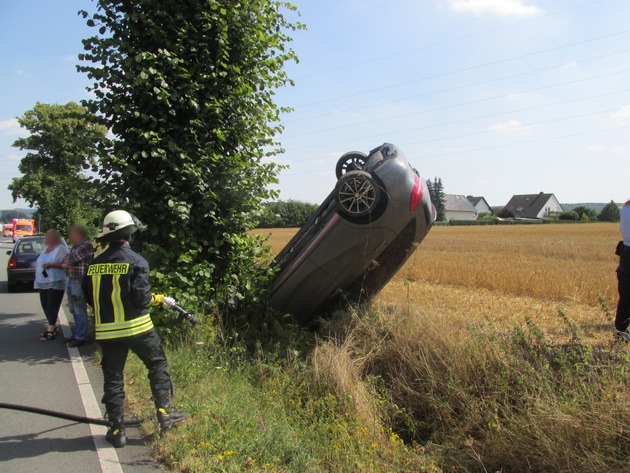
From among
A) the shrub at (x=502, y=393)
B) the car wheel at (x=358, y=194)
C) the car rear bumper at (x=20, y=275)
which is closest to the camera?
the shrub at (x=502, y=393)

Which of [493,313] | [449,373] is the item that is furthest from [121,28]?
[493,313]

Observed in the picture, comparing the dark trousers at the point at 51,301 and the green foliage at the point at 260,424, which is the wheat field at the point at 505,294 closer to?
the green foliage at the point at 260,424

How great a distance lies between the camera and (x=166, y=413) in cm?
396

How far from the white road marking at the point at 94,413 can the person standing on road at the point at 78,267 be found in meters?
0.28

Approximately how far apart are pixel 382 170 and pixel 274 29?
9.98ft

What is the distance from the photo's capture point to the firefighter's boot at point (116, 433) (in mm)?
3898

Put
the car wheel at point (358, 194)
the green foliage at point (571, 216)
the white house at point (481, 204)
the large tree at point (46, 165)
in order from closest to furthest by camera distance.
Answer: the car wheel at point (358, 194) < the large tree at point (46, 165) < the green foliage at point (571, 216) < the white house at point (481, 204)

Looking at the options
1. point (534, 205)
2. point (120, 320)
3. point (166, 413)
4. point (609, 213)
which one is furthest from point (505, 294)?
point (534, 205)

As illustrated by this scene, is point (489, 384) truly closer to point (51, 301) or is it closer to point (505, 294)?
point (505, 294)

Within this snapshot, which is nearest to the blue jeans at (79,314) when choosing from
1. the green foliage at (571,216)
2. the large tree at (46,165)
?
the large tree at (46,165)

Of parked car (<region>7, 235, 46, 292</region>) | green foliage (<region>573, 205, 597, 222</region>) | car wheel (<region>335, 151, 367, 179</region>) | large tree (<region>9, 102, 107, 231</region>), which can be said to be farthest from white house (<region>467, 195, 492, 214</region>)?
car wheel (<region>335, 151, 367, 179</region>)

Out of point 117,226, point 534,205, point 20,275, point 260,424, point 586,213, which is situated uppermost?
point 534,205

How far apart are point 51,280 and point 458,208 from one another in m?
96.0

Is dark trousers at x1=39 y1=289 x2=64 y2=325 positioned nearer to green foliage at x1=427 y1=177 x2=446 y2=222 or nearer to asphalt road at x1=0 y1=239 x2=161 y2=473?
asphalt road at x1=0 y1=239 x2=161 y2=473
